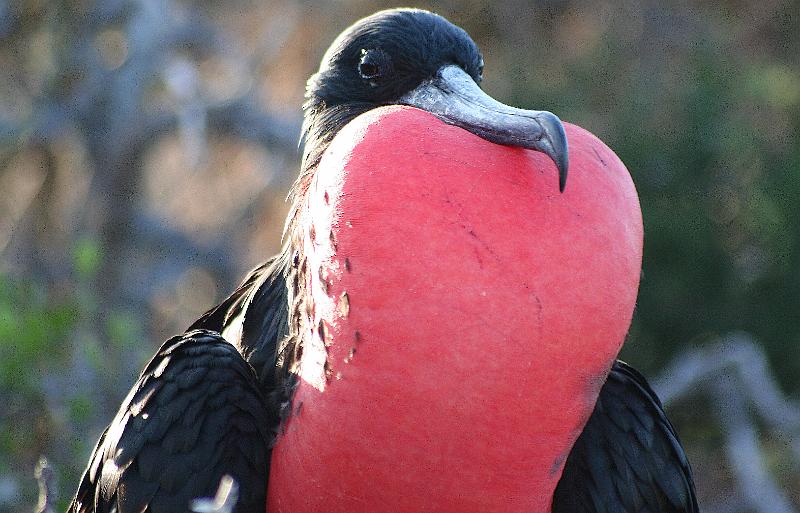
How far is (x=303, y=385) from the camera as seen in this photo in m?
1.70

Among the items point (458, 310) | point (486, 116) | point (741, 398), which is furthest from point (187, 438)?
point (741, 398)

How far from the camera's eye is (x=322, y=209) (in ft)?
5.34

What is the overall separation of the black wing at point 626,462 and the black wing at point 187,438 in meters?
0.57

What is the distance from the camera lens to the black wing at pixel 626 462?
2.04 meters

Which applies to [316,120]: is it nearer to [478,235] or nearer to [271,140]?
[478,235]

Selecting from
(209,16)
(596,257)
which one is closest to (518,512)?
(596,257)

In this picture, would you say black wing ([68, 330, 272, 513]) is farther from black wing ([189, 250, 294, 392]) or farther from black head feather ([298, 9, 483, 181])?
black head feather ([298, 9, 483, 181])

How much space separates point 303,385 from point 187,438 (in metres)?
0.29

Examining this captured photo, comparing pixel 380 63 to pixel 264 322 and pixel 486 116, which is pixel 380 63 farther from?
pixel 264 322

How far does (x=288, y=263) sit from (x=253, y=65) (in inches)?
122

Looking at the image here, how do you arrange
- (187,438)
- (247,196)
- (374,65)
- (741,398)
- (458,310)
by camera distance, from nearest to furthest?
1. (458,310)
2. (187,438)
3. (374,65)
4. (741,398)
5. (247,196)

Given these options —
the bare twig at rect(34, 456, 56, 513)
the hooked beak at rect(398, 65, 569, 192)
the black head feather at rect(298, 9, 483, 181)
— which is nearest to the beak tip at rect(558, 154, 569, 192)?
the hooked beak at rect(398, 65, 569, 192)

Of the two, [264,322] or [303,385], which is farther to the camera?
[264,322]

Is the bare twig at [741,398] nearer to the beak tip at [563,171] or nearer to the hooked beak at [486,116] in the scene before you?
the hooked beak at [486,116]
